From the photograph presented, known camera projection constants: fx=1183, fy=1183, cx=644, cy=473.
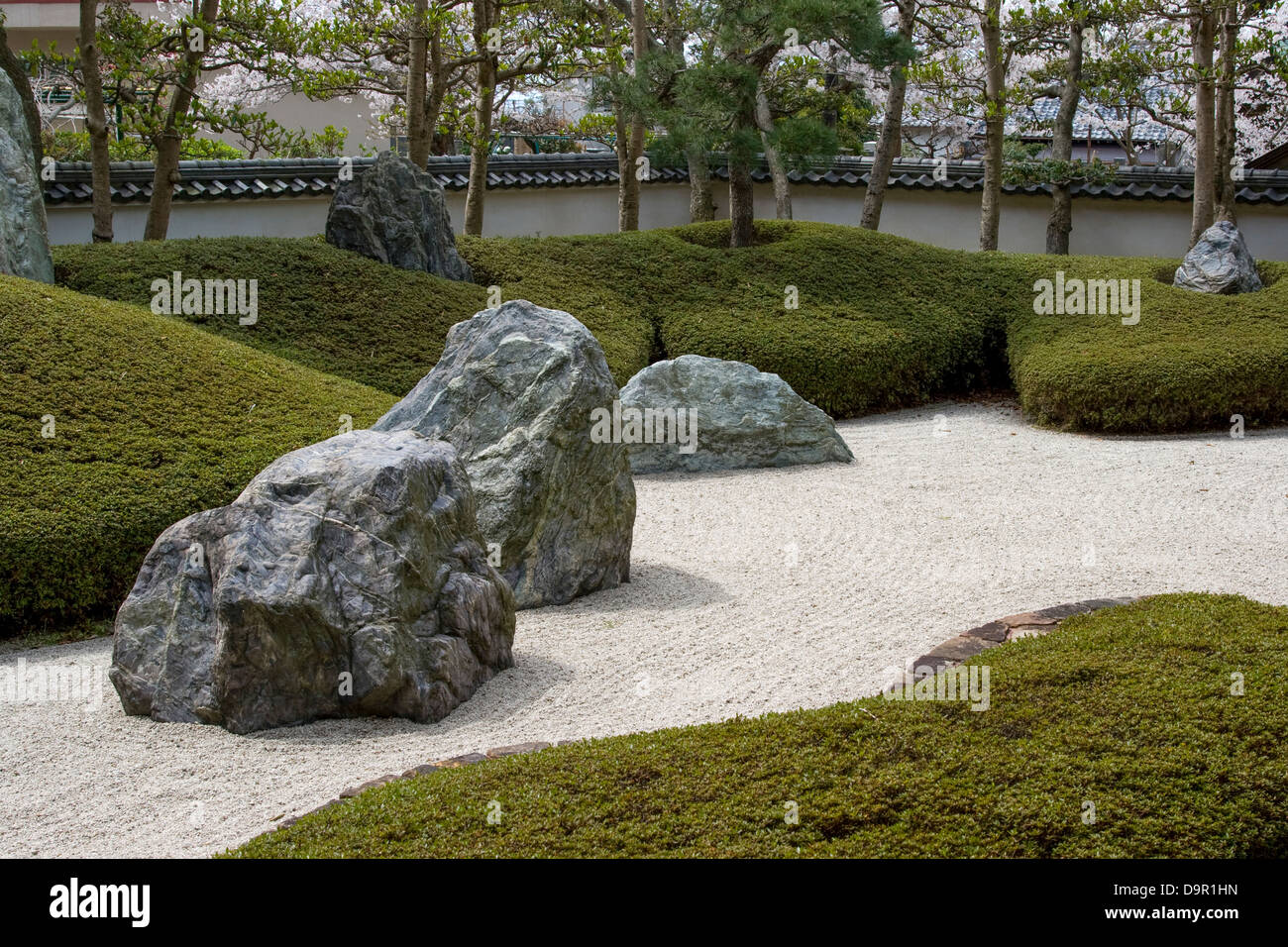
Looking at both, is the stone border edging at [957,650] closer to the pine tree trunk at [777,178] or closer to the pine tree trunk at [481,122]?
the pine tree trunk at [481,122]

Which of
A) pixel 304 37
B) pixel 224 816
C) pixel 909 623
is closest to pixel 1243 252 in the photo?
pixel 909 623

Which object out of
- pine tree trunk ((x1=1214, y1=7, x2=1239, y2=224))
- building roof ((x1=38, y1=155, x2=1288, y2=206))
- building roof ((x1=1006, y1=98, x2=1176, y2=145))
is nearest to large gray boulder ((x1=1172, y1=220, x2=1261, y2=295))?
pine tree trunk ((x1=1214, y1=7, x2=1239, y2=224))

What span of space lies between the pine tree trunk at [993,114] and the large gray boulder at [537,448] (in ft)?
28.8

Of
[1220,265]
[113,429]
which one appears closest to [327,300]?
[113,429]

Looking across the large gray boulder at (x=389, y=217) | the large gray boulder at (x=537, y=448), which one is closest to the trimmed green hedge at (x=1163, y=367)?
the large gray boulder at (x=537, y=448)

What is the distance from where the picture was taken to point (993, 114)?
13.1m

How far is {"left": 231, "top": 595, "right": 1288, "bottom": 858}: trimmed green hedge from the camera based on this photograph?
308 cm

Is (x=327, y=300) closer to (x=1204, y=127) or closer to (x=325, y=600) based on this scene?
(x=325, y=600)

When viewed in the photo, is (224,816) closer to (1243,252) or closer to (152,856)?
(152,856)

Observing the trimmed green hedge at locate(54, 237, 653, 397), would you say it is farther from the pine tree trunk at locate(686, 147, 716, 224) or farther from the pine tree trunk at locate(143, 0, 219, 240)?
the pine tree trunk at locate(686, 147, 716, 224)

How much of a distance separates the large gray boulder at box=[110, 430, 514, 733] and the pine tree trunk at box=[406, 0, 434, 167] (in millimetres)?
8078

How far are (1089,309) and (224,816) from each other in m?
10.6
